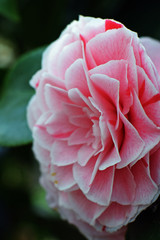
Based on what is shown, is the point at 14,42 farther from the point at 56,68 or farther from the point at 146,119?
the point at 146,119

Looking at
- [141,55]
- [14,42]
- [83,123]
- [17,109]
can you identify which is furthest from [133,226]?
[14,42]

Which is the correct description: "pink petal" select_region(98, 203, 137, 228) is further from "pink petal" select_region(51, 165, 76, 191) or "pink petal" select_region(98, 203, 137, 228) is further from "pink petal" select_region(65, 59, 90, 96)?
"pink petal" select_region(65, 59, 90, 96)

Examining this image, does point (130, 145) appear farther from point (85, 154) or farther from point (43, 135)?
point (43, 135)

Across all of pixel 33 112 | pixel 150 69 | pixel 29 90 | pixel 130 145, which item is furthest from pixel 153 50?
pixel 29 90

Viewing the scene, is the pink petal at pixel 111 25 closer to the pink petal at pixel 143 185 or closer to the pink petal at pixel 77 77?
the pink petal at pixel 77 77

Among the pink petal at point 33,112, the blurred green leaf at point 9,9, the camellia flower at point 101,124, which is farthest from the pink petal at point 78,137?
the blurred green leaf at point 9,9
